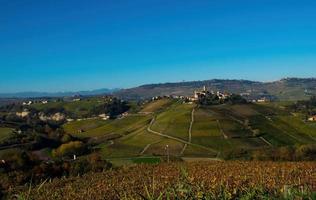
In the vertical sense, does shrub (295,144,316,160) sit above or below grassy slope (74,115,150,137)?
above

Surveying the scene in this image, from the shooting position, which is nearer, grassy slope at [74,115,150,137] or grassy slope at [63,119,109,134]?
grassy slope at [74,115,150,137]

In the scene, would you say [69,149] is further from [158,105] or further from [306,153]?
[158,105]

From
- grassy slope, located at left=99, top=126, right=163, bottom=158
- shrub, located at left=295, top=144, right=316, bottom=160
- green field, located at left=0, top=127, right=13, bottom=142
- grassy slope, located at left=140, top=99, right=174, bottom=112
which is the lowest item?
grassy slope, located at left=99, top=126, right=163, bottom=158

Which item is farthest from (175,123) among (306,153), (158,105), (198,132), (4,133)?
(306,153)

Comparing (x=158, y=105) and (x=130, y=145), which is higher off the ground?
(x=158, y=105)

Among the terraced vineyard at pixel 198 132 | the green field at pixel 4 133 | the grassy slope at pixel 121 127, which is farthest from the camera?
the grassy slope at pixel 121 127

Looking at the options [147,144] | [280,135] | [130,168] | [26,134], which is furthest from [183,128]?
[130,168]

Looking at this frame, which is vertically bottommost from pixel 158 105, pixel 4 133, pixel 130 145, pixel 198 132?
pixel 130 145

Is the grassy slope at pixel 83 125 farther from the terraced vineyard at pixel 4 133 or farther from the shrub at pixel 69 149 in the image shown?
the shrub at pixel 69 149

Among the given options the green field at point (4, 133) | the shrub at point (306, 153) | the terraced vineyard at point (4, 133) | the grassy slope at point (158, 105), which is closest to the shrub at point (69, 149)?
the green field at point (4, 133)

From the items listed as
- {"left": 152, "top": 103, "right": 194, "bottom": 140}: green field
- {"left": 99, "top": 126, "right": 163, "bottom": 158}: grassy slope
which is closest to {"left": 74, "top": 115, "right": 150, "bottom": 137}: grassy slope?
{"left": 152, "top": 103, "right": 194, "bottom": 140}: green field

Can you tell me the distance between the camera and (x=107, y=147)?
389ft

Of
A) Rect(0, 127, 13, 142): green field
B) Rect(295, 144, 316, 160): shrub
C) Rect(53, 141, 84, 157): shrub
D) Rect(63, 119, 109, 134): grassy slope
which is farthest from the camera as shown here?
Rect(63, 119, 109, 134): grassy slope

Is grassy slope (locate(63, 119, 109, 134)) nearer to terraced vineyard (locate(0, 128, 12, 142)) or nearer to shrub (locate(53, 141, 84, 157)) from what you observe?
terraced vineyard (locate(0, 128, 12, 142))
